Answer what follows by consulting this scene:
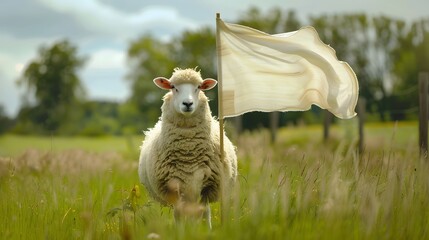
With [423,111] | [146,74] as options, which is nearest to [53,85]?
[146,74]

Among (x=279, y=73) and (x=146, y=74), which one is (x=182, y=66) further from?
(x=279, y=73)

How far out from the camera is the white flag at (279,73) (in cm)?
602

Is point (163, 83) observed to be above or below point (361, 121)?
above

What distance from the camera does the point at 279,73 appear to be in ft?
19.9

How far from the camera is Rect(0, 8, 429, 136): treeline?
45.6 metres

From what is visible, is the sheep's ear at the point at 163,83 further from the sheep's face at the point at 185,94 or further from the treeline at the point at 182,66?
the treeline at the point at 182,66

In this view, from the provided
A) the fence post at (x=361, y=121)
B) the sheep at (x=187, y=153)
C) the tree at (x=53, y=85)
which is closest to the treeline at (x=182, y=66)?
the tree at (x=53, y=85)

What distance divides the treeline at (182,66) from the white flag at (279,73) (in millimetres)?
26176

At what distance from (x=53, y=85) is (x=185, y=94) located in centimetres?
6220

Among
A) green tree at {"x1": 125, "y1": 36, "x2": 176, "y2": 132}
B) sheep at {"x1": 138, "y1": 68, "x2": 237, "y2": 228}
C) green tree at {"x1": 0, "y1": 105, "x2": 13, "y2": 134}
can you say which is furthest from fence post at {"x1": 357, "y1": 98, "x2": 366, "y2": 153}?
green tree at {"x1": 0, "y1": 105, "x2": 13, "y2": 134}

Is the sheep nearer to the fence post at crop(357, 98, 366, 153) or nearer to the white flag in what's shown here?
the white flag

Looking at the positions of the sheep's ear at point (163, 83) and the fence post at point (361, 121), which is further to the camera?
the fence post at point (361, 121)

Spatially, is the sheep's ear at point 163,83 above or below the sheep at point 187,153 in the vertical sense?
above

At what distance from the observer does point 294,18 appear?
51.2 metres
